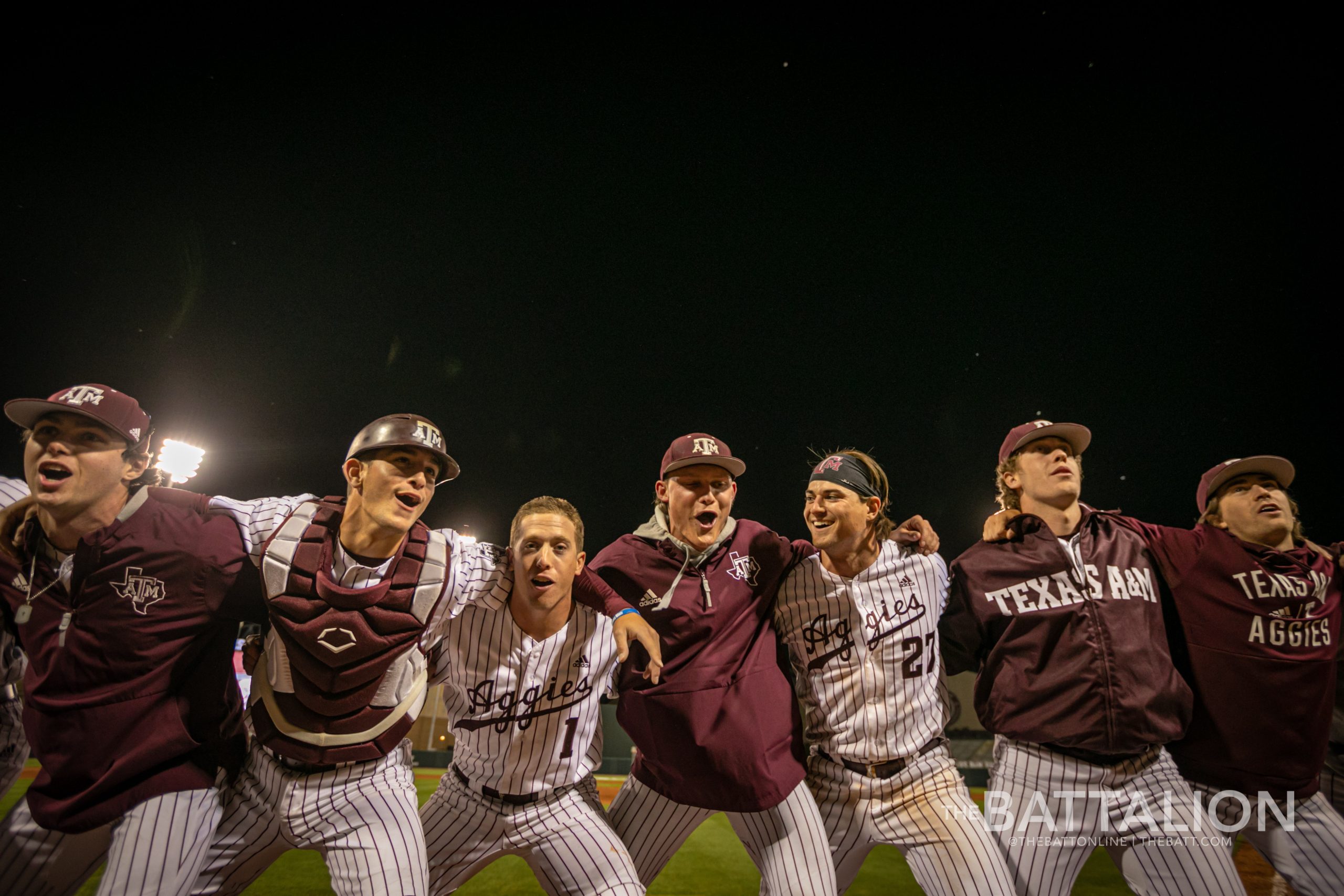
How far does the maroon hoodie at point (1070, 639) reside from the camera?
3.18 meters

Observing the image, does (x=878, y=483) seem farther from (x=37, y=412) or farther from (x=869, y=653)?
(x=37, y=412)

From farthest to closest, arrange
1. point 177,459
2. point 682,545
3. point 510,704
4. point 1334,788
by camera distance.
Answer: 1. point 177,459
2. point 1334,788
3. point 682,545
4. point 510,704

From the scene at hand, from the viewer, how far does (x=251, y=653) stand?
310 centimetres

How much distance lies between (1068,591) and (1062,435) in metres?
0.95

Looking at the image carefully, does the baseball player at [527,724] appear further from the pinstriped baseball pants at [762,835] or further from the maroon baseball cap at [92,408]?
the maroon baseball cap at [92,408]

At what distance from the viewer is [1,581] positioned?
9.59ft

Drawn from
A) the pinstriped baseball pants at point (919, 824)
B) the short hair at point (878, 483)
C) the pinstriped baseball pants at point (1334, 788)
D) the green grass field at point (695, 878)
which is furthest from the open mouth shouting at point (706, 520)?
the green grass field at point (695, 878)

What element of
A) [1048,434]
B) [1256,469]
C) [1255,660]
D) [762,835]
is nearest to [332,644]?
[762,835]

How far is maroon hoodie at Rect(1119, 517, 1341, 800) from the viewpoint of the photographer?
10.9 ft

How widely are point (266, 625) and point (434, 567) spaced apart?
1066 millimetres

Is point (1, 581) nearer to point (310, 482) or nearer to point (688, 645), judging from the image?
point (688, 645)

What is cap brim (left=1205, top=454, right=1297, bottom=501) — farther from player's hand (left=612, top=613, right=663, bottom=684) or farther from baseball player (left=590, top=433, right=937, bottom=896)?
player's hand (left=612, top=613, right=663, bottom=684)

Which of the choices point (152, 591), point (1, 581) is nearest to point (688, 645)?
point (152, 591)

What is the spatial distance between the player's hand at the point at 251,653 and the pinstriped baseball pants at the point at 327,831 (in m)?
0.44
